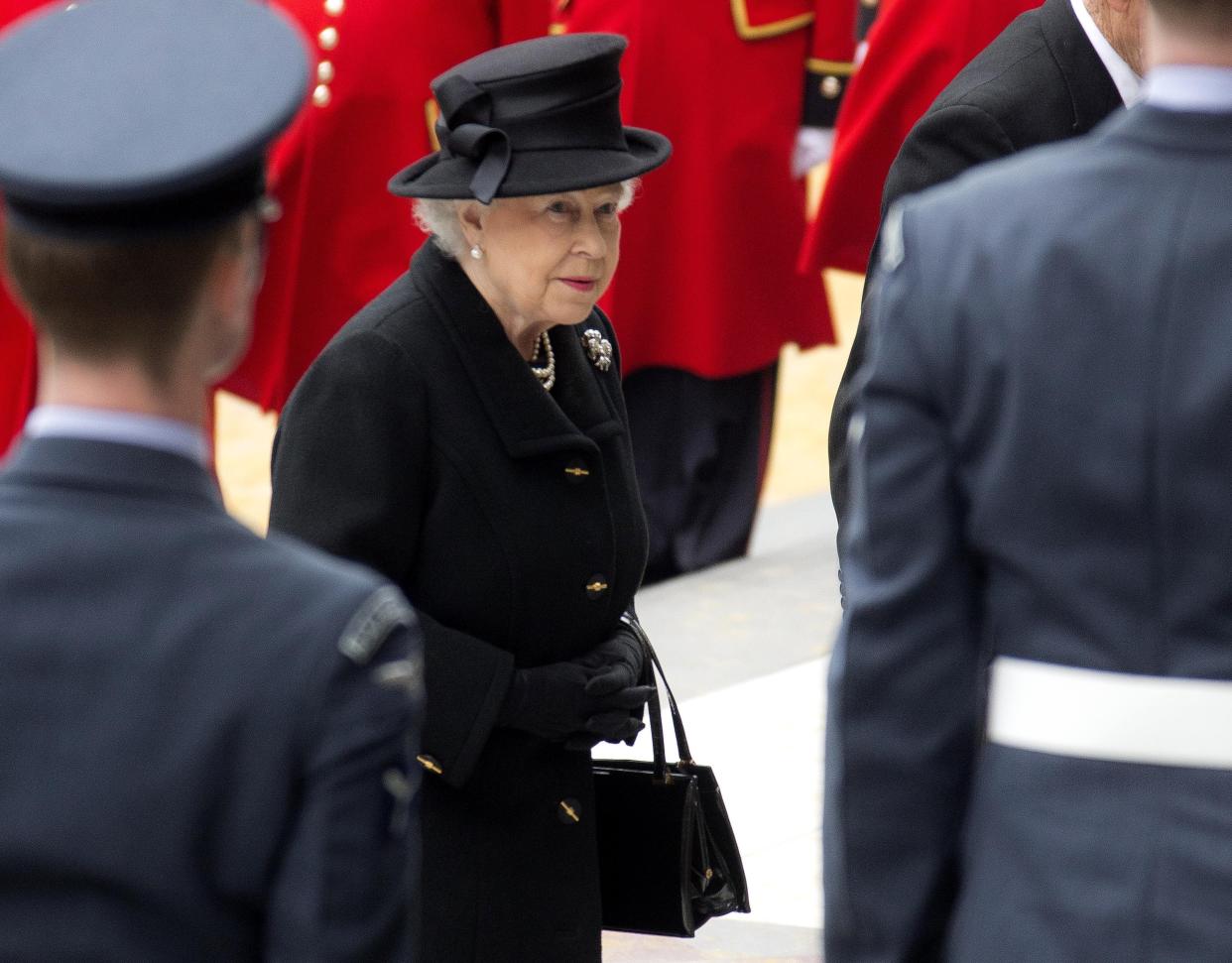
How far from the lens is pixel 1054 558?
5.81ft

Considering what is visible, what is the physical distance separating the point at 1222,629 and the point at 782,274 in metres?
4.43

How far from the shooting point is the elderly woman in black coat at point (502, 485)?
107 inches

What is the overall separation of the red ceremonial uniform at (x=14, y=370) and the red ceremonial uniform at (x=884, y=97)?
1751 millimetres

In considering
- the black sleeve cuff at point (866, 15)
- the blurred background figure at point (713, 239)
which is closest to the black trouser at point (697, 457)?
the blurred background figure at point (713, 239)

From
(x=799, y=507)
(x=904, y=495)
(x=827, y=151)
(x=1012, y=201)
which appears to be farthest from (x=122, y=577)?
(x=799, y=507)

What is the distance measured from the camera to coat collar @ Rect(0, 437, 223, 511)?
1.55 meters

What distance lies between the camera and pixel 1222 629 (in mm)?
1734

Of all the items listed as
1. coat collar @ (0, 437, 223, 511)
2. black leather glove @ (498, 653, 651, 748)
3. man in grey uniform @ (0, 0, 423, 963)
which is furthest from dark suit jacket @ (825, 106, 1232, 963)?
black leather glove @ (498, 653, 651, 748)

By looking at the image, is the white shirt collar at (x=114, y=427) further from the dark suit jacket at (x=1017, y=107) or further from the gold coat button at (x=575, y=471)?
the dark suit jacket at (x=1017, y=107)

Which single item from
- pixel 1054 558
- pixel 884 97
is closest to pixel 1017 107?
pixel 1054 558

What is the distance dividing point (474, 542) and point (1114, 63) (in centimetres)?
104

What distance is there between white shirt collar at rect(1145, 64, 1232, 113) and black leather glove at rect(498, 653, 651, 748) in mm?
1202

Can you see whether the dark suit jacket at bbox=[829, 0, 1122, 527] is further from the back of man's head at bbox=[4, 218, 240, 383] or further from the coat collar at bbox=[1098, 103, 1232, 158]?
the back of man's head at bbox=[4, 218, 240, 383]

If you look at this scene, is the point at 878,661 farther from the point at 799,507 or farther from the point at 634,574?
the point at 799,507
